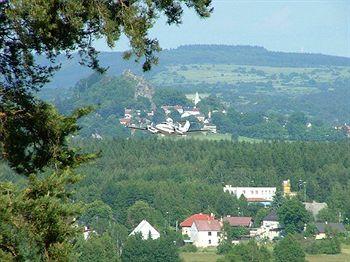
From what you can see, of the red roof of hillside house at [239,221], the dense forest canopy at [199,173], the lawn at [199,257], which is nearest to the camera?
the lawn at [199,257]

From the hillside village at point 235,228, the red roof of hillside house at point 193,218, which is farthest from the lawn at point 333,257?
the red roof of hillside house at point 193,218

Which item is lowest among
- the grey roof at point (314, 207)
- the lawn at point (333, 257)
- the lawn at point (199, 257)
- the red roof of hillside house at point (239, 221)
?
the lawn at point (333, 257)

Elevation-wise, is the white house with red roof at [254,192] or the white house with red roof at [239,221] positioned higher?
the white house with red roof at [254,192]

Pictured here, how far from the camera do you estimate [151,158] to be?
136 m

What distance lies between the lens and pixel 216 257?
7944 centimetres

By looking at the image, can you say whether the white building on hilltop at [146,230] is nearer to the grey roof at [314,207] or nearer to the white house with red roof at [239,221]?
the white house with red roof at [239,221]

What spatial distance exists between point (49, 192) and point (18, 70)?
1.52 meters

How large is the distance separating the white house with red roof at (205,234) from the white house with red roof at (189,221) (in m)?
0.41

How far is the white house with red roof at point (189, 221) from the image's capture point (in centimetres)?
9612

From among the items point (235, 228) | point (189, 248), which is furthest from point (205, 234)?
point (189, 248)

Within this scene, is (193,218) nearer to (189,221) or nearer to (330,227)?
(189,221)

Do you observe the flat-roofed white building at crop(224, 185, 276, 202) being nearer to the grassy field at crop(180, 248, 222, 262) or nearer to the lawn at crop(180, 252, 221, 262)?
the grassy field at crop(180, 248, 222, 262)

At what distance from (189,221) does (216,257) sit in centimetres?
2086

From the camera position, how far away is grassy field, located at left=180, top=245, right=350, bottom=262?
73294 mm
